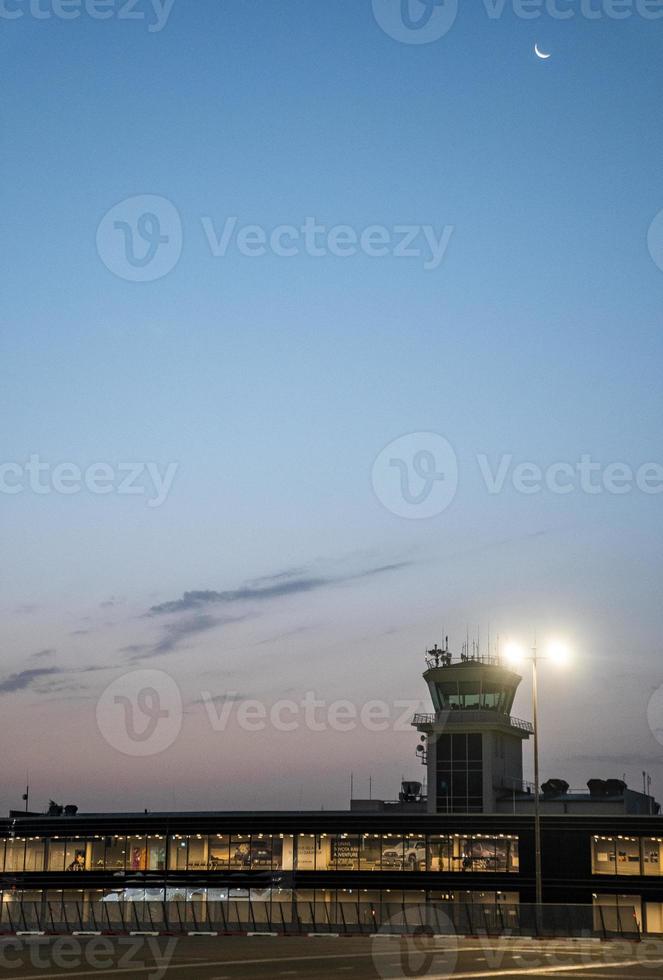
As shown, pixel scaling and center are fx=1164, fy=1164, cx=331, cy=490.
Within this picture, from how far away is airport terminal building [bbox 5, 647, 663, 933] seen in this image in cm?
7638

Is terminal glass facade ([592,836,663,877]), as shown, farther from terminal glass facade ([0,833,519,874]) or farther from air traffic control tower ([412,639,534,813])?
air traffic control tower ([412,639,534,813])

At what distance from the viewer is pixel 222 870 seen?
85875 mm

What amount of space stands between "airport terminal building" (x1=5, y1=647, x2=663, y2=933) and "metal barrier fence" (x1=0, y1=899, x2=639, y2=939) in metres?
11.7

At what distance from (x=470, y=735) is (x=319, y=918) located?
129ft

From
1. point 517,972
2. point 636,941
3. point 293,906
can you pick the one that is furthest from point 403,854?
point 517,972

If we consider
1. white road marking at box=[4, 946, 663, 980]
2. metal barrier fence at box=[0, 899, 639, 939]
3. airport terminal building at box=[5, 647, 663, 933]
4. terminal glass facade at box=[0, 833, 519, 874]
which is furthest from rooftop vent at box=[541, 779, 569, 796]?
white road marking at box=[4, 946, 663, 980]

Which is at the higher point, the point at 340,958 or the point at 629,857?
the point at 629,857

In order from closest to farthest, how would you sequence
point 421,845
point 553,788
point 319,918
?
point 319,918 → point 421,845 → point 553,788

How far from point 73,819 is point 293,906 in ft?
117

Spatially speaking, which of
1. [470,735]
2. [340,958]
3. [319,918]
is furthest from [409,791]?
[340,958]

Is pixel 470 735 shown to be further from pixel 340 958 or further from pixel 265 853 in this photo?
pixel 340 958

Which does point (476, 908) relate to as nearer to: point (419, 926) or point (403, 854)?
point (419, 926)

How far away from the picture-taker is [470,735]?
317 ft

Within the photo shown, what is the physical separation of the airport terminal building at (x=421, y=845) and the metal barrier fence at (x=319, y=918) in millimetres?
11673
